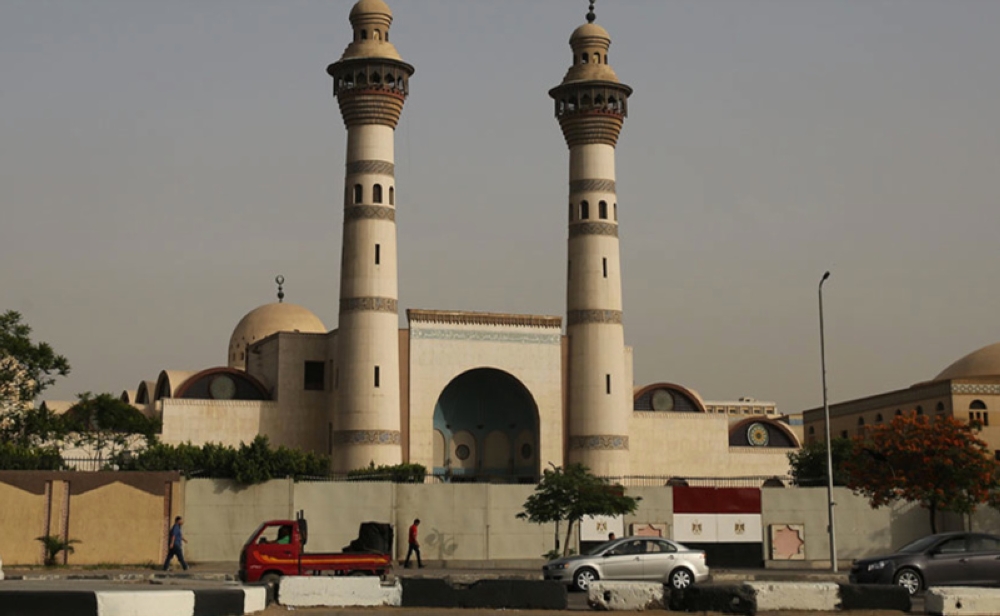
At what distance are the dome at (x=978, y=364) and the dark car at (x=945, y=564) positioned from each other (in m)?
44.5

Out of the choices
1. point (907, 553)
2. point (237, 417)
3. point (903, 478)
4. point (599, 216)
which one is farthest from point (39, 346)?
point (907, 553)

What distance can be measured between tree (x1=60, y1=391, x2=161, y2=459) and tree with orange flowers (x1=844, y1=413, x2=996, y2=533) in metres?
26.9

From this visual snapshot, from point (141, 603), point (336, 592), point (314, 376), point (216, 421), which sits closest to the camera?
point (141, 603)

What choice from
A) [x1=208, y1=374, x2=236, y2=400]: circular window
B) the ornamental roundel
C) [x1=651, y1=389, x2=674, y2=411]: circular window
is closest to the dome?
the ornamental roundel

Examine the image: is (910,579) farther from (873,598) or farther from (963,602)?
(963,602)

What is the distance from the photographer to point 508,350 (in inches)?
2279

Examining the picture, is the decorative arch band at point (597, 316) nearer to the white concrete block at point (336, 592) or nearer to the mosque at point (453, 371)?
the mosque at point (453, 371)

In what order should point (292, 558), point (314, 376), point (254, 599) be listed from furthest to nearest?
point (314, 376), point (292, 558), point (254, 599)

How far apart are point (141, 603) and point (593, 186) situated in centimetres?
4236

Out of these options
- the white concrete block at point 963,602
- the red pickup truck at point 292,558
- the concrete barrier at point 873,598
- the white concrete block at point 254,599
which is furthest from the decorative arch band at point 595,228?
the white concrete block at point 254,599

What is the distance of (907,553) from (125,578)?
55.5ft

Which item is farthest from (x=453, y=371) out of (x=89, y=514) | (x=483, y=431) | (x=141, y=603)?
(x=141, y=603)

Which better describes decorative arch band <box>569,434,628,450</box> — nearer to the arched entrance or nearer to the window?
the arched entrance

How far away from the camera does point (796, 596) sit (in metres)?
20.9
